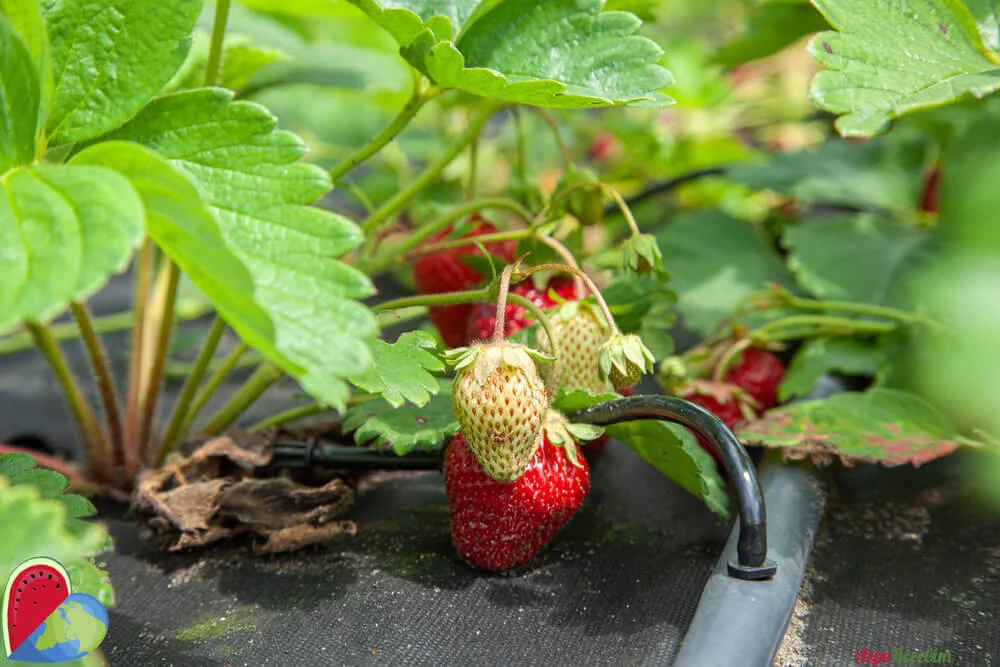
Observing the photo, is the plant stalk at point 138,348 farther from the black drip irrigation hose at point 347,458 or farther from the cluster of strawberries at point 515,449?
the cluster of strawberries at point 515,449

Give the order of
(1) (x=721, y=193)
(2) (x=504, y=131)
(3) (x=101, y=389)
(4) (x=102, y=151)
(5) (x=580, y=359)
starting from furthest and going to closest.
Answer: (2) (x=504, y=131) → (1) (x=721, y=193) → (3) (x=101, y=389) → (5) (x=580, y=359) → (4) (x=102, y=151)

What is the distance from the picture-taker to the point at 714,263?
3.19 feet

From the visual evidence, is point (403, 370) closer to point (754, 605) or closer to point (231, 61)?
point (754, 605)

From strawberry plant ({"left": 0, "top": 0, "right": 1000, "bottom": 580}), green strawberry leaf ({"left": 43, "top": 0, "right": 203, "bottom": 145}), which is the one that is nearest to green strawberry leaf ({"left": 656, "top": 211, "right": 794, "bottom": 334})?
strawberry plant ({"left": 0, "top": 0, "right": 1000, "bottom": 580})

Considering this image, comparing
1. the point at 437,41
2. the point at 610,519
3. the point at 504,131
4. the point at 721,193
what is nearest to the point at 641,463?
the point at 610,519

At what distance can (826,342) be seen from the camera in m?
0.81

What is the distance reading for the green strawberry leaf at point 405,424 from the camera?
1.86 ft

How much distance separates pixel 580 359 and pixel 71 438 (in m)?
0.51

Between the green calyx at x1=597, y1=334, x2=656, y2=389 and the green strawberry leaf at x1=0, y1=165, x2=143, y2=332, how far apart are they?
0.29 metres

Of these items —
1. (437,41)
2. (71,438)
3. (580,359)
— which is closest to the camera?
(437,41)

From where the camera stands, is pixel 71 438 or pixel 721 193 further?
pixel 721 193

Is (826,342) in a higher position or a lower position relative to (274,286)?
lower

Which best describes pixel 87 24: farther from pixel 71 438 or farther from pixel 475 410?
pixel 71 438

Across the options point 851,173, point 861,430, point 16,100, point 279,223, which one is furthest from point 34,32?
point 851,173
